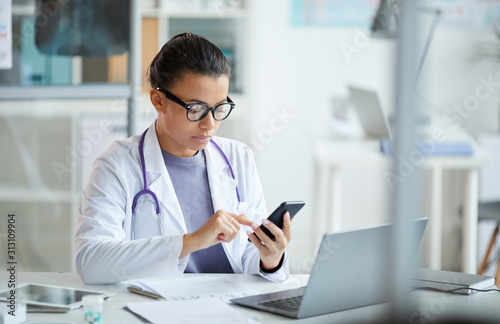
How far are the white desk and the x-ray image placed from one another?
114 cm

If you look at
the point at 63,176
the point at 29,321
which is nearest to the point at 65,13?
the point at 63,176

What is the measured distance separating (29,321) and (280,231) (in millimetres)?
530

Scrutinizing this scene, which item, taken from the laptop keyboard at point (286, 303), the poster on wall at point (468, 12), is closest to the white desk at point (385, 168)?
the poster on wall at point (468, 12)

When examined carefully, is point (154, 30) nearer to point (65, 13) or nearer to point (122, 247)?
Answer: point (65, 13)

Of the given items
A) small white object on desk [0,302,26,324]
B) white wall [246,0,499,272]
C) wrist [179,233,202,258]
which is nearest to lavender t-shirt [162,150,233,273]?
wrist [179,233,202,258]

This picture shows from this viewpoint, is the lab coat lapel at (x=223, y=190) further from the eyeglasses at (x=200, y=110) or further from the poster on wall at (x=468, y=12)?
the poster on wall at (x=468, y=12)

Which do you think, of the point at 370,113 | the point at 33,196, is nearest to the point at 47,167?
the point at 33,196

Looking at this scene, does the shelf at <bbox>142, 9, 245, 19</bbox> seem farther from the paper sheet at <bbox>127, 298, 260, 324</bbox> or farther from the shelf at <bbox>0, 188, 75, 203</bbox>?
the paper sheet at <bbox>127, 298, 260, 324</bbox>

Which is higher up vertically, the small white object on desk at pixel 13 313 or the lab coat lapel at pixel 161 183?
the lab coat lapel at pixel 161 183

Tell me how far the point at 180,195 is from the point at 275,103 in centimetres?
251

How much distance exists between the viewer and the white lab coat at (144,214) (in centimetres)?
136

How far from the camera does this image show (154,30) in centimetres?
342

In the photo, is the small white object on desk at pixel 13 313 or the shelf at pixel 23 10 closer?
the small white object on desk at pixel 13 313

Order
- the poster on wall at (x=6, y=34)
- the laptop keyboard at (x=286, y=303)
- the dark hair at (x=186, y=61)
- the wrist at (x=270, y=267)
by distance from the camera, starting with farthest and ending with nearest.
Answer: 1. the poster on wall at (x=6, y=34)
2. the dark hair at (x=186, y=61)
3. the wrist at (x=270, y=267)
4. the laptop keyboard at (x=286, y=303)
